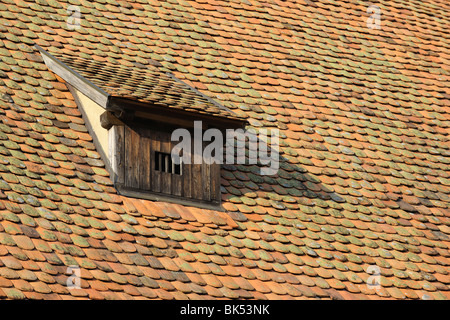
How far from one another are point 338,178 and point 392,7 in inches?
180

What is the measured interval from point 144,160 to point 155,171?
16 cm

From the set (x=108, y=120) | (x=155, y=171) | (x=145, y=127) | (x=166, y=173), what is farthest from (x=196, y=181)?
(x=108, y=120)

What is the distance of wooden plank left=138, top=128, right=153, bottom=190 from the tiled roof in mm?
271

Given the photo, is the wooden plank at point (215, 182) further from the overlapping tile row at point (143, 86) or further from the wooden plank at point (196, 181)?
the overlapping tile row at point (143, 86)

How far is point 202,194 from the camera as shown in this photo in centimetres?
1036

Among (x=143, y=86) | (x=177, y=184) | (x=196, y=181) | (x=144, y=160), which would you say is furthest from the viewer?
(x=143, y=86)

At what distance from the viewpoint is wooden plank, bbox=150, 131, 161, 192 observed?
10.2 metres

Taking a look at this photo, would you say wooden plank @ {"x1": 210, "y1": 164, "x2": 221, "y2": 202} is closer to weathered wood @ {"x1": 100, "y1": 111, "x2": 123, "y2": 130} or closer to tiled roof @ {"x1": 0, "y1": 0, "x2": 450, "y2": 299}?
tiled roof @ {"x1": 0, "y1": 0, "x2": 450, "y2": 299}

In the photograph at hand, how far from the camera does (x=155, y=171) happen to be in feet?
33.5

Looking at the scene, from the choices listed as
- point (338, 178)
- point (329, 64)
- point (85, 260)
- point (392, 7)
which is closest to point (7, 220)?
point (85, 260)

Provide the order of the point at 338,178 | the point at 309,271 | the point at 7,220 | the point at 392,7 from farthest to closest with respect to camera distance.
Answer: the point at 392,7
the point at 338,178
the point at 309,271
the point at 7,220

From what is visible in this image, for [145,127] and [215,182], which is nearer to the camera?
[145,127]

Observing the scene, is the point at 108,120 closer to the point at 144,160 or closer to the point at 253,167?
the point at 144,160

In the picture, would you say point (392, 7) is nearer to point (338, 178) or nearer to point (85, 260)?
point (338, 178)
